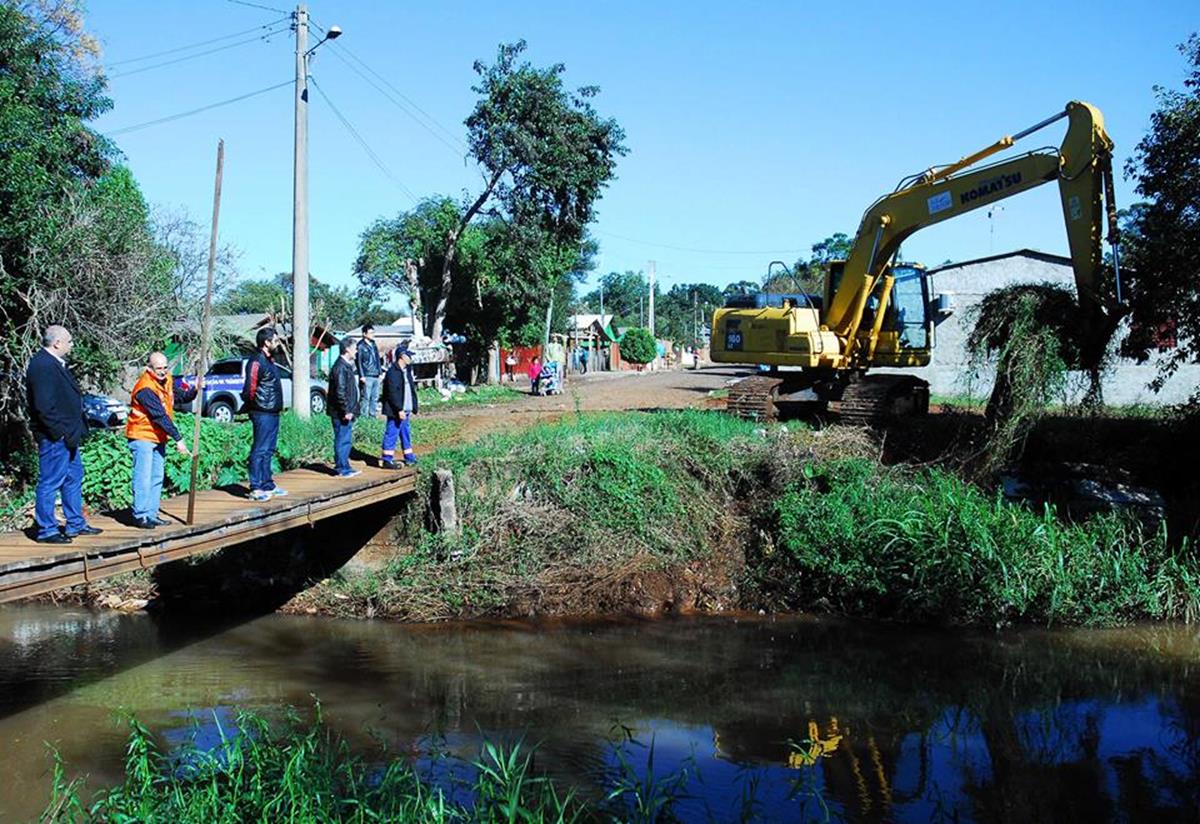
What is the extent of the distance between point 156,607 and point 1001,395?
10314 millimetres

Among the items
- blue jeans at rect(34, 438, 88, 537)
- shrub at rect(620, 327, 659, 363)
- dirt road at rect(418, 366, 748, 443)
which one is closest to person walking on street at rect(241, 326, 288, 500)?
blue jeans at rect(34, 438, 88, 537)

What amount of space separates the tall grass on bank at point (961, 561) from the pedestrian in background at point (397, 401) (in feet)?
14.9

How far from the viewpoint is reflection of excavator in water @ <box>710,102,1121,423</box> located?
13.7 metres

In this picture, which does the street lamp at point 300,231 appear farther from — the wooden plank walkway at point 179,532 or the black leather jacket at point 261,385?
the black leather jacket at point 261,385

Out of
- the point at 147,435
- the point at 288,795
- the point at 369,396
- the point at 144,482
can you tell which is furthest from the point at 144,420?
the point at 369,396

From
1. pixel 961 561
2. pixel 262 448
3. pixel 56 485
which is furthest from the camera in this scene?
pixel 961 561

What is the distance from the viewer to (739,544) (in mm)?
12492

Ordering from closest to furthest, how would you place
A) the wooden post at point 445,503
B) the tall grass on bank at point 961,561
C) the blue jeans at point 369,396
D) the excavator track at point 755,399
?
1. the tall grass on bank at point 961,561
2. the wooden post at point 445,503
3. the excavator track at point 755,399
4. the blue jeans at point 369,396

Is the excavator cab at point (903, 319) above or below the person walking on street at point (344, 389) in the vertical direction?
above

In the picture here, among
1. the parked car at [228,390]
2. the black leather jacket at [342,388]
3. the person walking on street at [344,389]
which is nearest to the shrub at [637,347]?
the parked car at [228,390]

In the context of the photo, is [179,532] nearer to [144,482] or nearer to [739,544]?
[144,482]

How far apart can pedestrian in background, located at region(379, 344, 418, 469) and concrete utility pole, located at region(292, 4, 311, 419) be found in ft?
13.1

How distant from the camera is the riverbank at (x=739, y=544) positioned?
10.8 metres

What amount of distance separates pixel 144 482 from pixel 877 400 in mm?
9796
